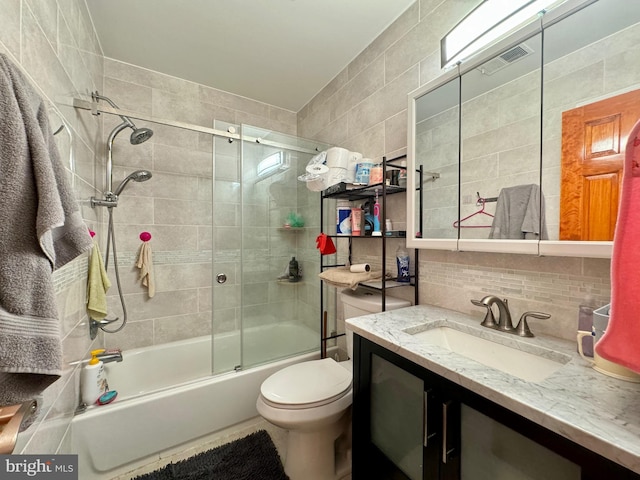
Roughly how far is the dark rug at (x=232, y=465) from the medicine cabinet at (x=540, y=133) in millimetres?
1399

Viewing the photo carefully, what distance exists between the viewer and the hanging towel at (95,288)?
1335 millimetres

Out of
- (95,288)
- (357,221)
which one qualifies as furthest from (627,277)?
(95,288)

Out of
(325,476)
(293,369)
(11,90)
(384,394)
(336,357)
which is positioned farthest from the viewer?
(336,357)

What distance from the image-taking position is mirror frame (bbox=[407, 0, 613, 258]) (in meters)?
0.73

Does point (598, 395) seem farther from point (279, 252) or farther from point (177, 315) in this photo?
point (177, 315)

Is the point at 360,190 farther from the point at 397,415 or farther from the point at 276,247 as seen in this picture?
the point at 397,415

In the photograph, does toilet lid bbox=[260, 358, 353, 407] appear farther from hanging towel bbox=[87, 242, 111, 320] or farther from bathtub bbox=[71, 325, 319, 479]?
hanging towel bbox=[87, 242, 111, 320]

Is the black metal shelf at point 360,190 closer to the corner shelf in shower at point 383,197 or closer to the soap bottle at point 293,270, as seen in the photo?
the corner shelf in shower at point 383,197

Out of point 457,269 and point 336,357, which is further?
point 336,357

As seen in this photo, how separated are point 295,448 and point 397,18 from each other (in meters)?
2.37

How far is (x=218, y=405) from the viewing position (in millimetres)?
1512

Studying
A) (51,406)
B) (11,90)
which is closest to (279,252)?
(51,406)

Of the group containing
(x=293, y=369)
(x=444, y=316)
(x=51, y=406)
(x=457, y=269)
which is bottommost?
(x=293, y=369)

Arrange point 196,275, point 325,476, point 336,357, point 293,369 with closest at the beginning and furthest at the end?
point 325,476 → point 293,369 → point 336,357 → point 196,275
